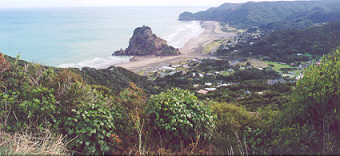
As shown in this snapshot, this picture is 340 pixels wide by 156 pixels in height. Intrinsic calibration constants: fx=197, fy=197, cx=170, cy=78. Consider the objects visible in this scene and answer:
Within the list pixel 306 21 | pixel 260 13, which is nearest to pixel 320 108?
pixel 306 21

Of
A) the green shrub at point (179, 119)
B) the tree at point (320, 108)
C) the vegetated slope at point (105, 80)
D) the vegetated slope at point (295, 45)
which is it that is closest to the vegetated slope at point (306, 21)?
the vegetated slope at point (295, 45)

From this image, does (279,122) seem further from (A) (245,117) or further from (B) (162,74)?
(B) (162,74)

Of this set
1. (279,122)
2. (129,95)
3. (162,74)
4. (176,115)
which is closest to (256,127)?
(279,122)

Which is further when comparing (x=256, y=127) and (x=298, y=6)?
(x=298, y=6)

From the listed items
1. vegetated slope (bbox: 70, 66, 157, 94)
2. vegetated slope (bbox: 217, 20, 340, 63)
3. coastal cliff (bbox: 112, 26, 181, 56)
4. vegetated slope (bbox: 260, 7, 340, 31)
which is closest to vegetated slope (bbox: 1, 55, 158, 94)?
vegetated slope (bbox: 70, 66, 157, 94)

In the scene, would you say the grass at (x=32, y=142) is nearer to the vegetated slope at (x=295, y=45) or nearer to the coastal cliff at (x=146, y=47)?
the coastal cliff at (x=146, y=47)

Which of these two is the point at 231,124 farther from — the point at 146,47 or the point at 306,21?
the point at 306,21

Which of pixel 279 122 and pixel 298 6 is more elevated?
pixel 298 6
